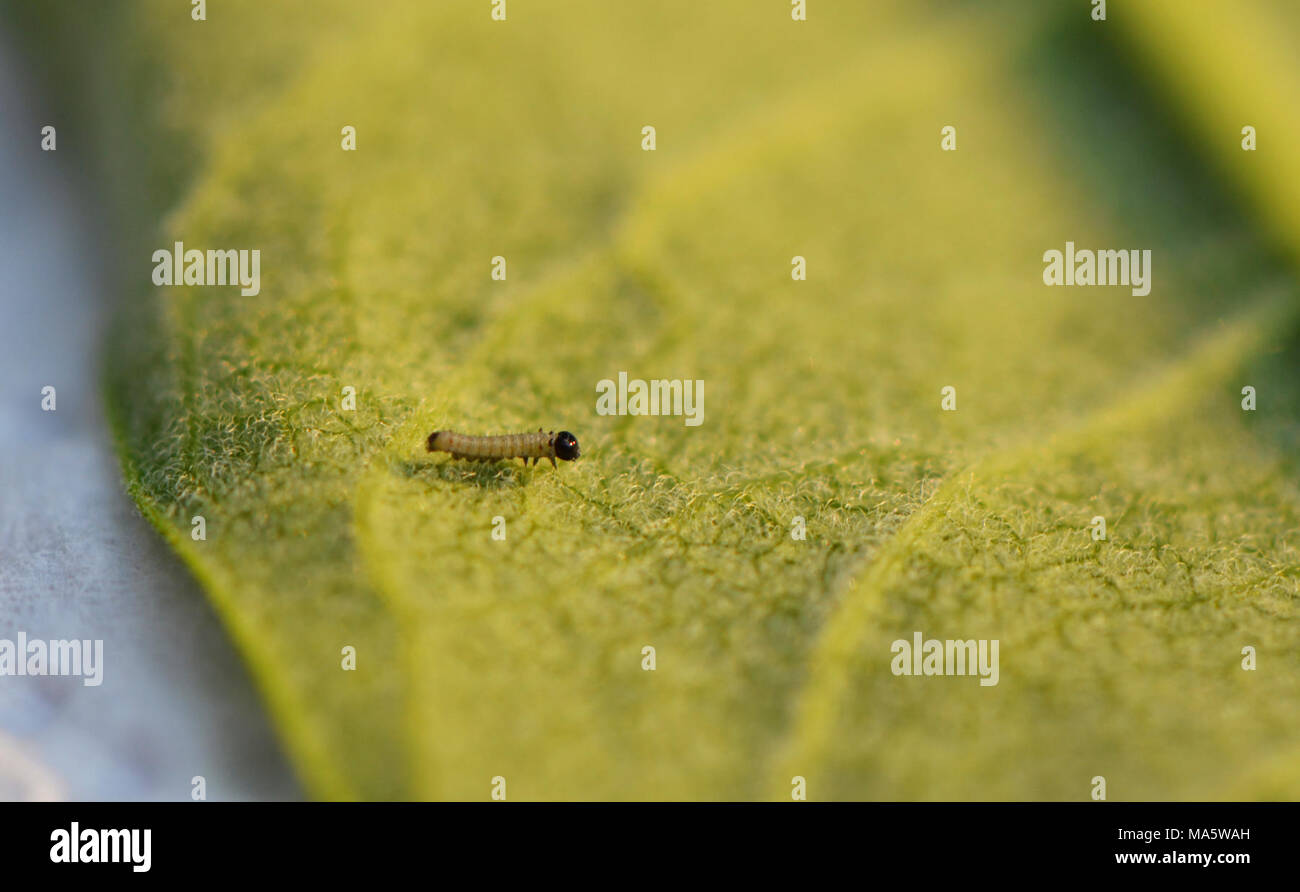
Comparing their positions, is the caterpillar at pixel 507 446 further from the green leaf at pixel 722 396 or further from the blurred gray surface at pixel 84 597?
the blurred gray surface at pixel 84 597

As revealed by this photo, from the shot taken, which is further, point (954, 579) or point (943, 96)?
point (943, 96)

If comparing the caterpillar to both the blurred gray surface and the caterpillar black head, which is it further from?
the blurred gray surface

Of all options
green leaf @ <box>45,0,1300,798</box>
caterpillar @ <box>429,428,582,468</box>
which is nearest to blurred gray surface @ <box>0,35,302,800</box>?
green leaf @ <box>45,0,1300,798</box>

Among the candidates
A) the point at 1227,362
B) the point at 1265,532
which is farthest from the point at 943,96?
the point at 1265,532

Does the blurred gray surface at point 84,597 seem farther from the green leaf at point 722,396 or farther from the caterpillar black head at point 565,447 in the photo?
the caterpillar black head at point 565,447

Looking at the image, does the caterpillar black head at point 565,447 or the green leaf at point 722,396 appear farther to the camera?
the caterpillar black head at point 565,447

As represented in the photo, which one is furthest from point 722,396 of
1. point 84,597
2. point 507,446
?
point 84,597

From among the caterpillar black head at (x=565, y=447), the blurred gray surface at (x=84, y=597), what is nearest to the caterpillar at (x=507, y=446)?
the caterpillar black head at (x=565, y=447)

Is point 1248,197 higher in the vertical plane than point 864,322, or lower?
higher
